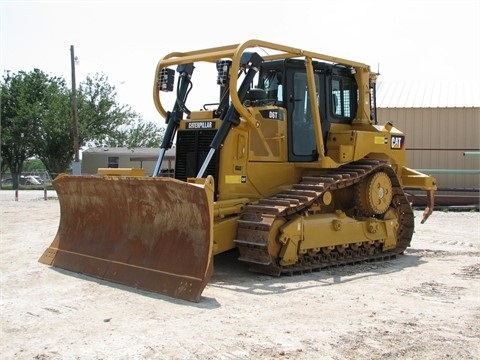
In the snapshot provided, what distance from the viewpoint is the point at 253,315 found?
5.83 metres

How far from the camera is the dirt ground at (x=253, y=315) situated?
4789mm

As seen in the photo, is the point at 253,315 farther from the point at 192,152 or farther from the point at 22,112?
the point at 22,112

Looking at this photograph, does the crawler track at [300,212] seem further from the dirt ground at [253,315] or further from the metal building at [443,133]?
the metal building at [443,133]

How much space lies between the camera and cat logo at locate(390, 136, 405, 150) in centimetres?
1006

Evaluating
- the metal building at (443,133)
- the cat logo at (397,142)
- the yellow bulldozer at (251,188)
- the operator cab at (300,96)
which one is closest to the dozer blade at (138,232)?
the yellow bulldozer at (251,188)

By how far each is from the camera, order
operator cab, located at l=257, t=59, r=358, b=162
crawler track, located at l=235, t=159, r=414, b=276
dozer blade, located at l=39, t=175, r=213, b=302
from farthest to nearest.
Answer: operator cab, located at l=257, t=59, r=358, b=162 → crawler track, located at l=235, t=159, r=414, b=276 → dozer blade, located at l=39, t=175, r=213, b=302

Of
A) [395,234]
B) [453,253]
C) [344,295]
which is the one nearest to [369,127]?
[395,234]

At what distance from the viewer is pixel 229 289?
6.97 m

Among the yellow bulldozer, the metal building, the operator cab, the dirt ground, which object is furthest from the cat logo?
the metal building

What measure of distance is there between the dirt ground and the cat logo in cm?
216

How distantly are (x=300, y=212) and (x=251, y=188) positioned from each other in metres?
0.75

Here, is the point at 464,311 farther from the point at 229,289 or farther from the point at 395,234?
the point at 395,234

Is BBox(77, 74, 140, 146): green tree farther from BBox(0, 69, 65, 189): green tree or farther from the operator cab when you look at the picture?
the operator cab

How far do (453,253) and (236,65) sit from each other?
5018mm
